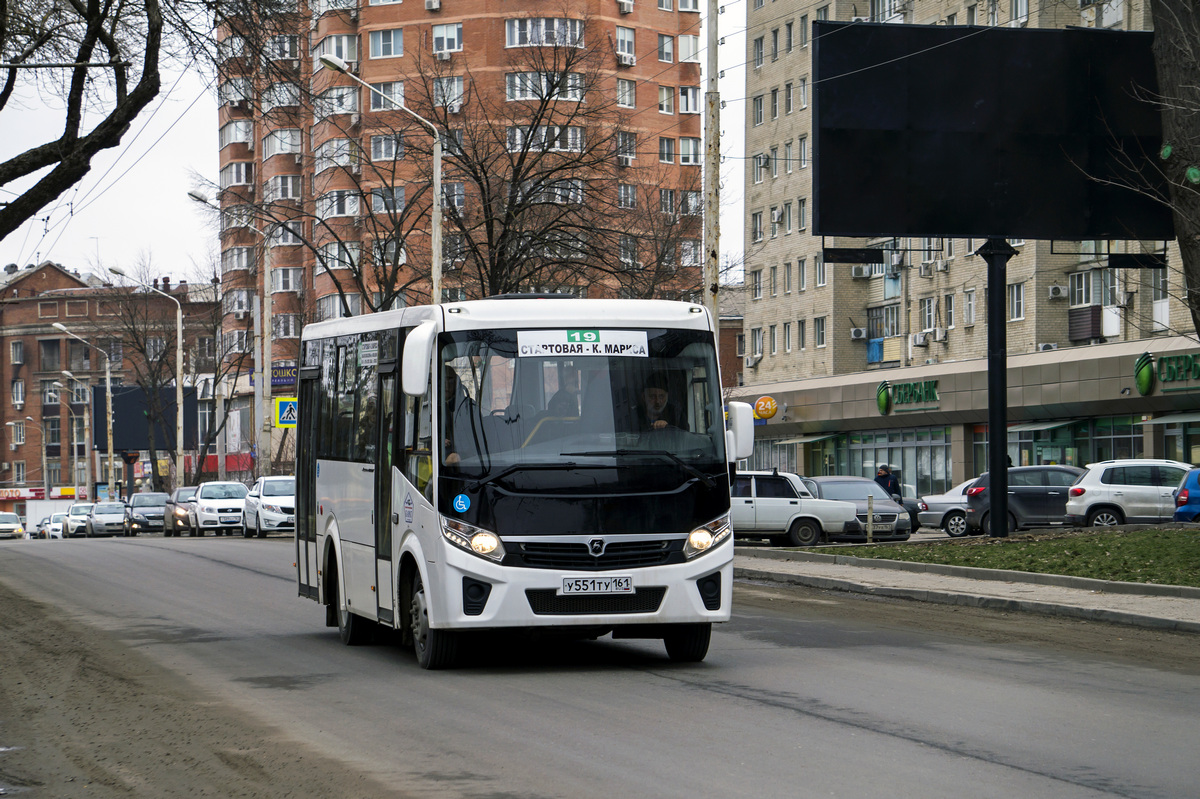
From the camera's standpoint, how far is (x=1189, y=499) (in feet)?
103

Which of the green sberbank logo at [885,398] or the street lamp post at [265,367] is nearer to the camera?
the street lamp post at [265,367]

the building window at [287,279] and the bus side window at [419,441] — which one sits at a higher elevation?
the building window at [287,279]

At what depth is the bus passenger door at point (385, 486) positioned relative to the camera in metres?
12.3

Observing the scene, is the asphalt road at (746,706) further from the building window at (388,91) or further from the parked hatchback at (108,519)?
the building window at (388,91)

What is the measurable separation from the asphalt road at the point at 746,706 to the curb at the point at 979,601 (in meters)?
0.54

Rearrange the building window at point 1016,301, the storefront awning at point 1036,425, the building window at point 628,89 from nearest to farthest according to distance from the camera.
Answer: the storefront awning at point 1036,425 < the building window at point 1016,301 < the building window at point 628,89

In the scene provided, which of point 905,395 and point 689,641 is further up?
point 905,395

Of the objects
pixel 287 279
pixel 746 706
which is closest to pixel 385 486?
pixel 746 706

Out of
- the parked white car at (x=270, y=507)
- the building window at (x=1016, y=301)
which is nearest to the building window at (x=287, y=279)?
the parked white car at (x=270, y=507)

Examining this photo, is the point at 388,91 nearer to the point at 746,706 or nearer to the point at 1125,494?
the point at 1125,494

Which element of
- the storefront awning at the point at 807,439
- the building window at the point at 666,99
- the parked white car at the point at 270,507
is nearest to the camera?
the parked white car at the point at 270,507

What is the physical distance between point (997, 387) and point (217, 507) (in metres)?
27.2

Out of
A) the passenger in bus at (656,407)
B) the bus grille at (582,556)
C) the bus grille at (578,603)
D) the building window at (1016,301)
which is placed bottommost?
the bus grille at (578,603)

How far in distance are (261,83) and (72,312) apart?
102 m
